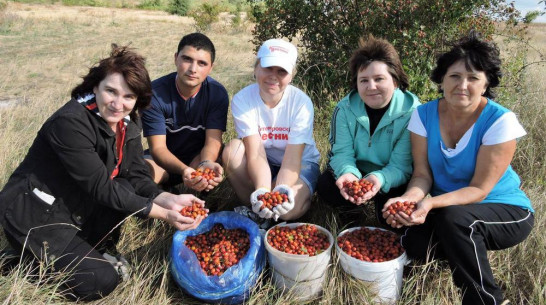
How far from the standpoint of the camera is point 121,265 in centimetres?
283

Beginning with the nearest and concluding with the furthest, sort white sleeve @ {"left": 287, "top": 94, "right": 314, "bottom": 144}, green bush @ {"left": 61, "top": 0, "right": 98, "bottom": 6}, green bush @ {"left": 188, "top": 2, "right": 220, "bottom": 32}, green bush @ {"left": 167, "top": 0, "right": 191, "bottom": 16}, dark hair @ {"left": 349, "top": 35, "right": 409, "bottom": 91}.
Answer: dark hair @ {"left": 349, "top": 35, "right": 409, "bottom": 91} < white sleeve @ {"left": 287, "top": 94, "right": 314, "bottom": 144} < green bush @ {"left": 188, "top": 2, "right": 220, "bottom": 32} < green bush @ {"left": 167, "top": 0, "right": 191, "bottom": 16} < green bush @ {"left": 61, "top": 0, "right": 98, "bottom": 6}

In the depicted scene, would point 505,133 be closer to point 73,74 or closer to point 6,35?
point 73,74

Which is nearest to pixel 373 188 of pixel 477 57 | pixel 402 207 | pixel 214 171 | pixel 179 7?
pixel 402 207

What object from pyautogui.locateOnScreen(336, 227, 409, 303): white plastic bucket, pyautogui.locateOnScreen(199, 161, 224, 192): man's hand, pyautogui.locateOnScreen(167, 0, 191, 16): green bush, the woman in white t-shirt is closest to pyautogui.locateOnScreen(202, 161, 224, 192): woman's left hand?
pyautogui.locateOnScreen(199, 161, 224, 192): man's hand

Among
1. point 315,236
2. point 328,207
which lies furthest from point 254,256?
point 328,207

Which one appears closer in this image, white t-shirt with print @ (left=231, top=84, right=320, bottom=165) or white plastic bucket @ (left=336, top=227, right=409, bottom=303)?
white plastic bucket @ (left=336, top=227, right=409, bottom=303)

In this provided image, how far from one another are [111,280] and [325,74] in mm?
3691

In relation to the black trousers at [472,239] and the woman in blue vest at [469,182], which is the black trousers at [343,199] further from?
the black trousers at [472,239]

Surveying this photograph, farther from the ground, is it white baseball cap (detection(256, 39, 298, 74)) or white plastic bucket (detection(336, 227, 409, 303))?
white baseball cap (detection(256, 39, 298, 74))

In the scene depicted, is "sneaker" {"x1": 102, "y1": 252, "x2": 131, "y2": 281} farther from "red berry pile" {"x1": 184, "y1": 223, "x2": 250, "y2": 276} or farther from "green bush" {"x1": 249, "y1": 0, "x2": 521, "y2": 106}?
"green bush" {"x1": 249, "y1": 0, "x2": 521, "y2": 106}

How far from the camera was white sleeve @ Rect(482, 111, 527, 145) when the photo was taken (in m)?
2.43

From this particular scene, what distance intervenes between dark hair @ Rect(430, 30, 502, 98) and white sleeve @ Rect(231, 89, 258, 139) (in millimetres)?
1434

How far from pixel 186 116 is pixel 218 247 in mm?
1409

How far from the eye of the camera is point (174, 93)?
3629 millimetres
